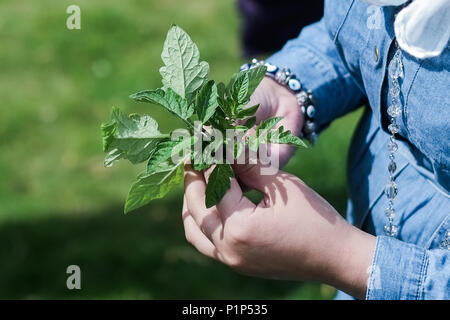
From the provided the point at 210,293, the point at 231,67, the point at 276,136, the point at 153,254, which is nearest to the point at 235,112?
the point at 276,136

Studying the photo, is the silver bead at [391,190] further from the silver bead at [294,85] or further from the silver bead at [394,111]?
the silver bead at [294,85]

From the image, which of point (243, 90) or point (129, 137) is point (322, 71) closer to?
point (243, 90)

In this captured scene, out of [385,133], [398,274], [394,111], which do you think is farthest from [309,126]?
[398,274]

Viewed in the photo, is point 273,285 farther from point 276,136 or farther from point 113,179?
point 276,136

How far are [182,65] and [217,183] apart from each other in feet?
0.57

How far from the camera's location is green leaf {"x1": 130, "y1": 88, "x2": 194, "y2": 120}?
87cm

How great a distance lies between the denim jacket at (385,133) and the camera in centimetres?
87

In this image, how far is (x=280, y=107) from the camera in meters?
1.15

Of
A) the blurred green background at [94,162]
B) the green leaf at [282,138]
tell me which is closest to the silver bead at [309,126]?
the green leaf at [282,138]

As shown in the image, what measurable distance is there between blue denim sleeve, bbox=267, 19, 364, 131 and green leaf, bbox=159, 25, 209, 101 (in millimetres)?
323

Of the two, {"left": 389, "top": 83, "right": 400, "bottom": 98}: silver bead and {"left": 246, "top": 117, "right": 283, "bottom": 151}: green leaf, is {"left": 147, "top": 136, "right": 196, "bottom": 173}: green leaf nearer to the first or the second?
{"left": 246, "top": 117, "right": 283, "bottom": 151}: green leaf

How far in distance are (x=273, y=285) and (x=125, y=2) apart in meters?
2.38

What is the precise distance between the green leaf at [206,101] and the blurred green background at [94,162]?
1472 mm

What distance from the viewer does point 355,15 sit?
37.9 inches
